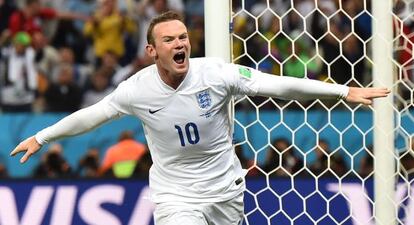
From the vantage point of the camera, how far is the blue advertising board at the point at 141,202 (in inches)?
270

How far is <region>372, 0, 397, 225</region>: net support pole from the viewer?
250 inches

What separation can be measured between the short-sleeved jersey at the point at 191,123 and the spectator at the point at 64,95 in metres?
5.23

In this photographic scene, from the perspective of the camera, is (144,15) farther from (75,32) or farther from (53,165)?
(53,165)

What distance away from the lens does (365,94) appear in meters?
5.43

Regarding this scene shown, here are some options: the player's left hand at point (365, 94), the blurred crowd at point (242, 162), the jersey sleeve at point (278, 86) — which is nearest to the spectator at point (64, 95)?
the blurred crowd at point (242, 162)

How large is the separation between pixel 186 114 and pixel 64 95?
5537 mm

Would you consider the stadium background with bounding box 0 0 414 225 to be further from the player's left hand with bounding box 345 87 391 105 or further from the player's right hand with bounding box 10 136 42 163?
the player's right hand with bounding box 10 136 42 163

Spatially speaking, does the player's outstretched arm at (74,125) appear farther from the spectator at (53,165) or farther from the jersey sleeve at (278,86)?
the spectator at (53,165)

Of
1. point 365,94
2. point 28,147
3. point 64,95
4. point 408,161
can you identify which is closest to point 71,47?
point 64,95

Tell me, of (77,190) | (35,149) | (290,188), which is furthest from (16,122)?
(35,149)

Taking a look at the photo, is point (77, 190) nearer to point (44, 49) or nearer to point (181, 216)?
point (181, 216)

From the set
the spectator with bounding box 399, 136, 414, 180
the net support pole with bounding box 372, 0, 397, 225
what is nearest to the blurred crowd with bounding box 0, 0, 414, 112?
the spectator with bounding box 399, 136, 414, 180

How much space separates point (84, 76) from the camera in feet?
37.0

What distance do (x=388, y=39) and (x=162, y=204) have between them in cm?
160
